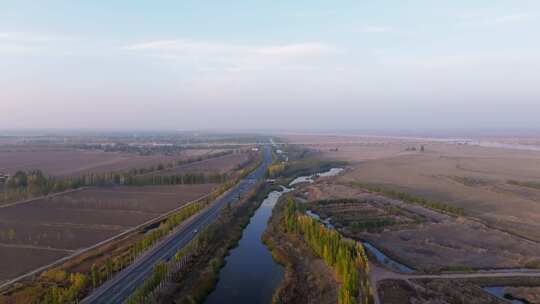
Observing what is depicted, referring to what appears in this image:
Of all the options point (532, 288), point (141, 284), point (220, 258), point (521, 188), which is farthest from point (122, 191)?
point (521, 188)

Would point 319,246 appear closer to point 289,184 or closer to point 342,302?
point 342,302

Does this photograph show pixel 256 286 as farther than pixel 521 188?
No

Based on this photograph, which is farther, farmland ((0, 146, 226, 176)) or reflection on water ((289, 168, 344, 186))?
farmland ((0, 146, 226, 176))

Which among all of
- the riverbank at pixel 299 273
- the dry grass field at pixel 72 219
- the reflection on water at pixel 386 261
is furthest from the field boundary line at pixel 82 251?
the reflection on water at pixel 386 261

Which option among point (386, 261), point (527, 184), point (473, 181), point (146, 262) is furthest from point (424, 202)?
point (146, 262)

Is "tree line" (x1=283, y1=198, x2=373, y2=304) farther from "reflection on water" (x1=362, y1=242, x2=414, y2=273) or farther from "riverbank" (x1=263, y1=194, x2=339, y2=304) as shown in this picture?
"reflection on water" (x1=362, y1=242, x2=414, y2=273)

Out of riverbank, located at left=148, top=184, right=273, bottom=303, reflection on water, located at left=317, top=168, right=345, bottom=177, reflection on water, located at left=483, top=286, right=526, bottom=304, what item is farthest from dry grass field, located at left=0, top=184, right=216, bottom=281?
reflection on water, located at left=483, top=286, right=526, bottom=304

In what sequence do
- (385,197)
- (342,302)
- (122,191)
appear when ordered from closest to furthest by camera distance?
(342,302) < (385,197) < (122,191)
